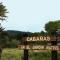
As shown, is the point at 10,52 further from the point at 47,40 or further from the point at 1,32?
the point at 47,40

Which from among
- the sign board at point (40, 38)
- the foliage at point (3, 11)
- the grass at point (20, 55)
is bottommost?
the grass at point (20, 55)

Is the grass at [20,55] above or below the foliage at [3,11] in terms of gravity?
below

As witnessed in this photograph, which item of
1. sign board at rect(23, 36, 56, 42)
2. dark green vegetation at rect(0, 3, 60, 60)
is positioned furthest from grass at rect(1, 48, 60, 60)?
sign board at rect(23, 36, 56, 42)

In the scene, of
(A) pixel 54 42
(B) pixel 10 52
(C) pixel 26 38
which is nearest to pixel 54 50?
(A) pixel 54 42

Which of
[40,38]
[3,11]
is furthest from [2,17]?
[40,38]

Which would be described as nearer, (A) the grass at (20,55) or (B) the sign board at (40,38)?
(B) the sign board at (40,38)

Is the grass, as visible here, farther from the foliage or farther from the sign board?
the sign board

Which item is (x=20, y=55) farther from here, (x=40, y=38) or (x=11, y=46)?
(x=40, y=38)

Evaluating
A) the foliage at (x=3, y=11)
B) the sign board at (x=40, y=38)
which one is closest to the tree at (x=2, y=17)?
the foliage at (x=3, y=11)

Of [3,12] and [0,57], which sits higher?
[3,12]

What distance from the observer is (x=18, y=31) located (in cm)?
2833

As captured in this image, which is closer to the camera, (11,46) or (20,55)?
(20,55)

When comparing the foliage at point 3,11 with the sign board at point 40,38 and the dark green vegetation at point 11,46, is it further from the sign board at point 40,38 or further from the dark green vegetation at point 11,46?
the sign board at point 40,38

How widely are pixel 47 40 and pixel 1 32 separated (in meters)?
8.26
